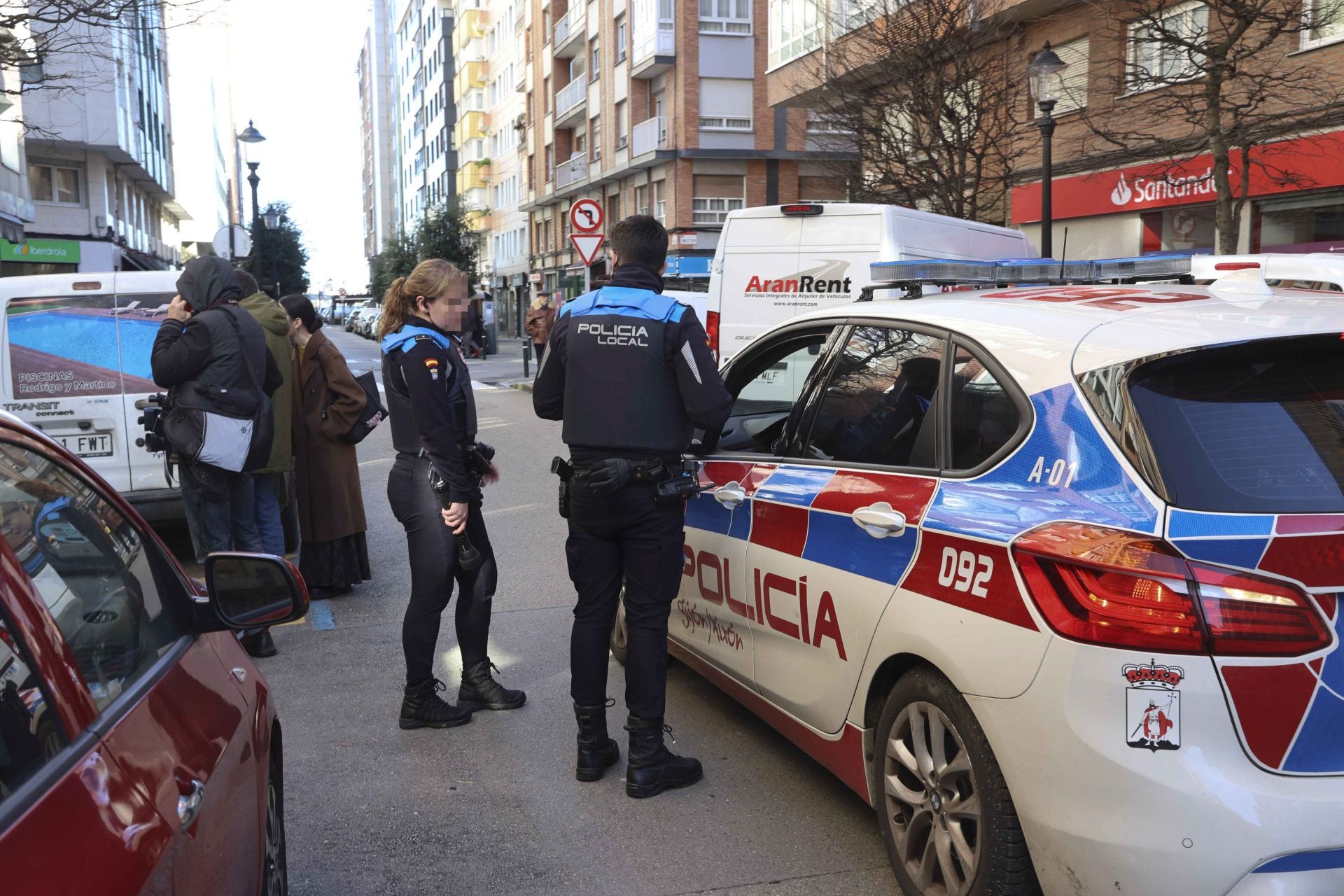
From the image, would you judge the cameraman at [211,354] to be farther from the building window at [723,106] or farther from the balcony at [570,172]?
the balcony at [570,172]

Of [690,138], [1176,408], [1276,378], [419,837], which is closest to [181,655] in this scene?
[419,837]

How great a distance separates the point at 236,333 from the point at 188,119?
2876 inches

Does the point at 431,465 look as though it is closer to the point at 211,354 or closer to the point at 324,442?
the point at 211,354

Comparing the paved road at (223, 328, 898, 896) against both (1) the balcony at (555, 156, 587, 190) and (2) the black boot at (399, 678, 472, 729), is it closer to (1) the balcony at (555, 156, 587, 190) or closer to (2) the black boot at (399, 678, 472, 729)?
(2) the black boot at (399, 678, 472, 729)

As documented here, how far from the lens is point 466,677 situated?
512 cm

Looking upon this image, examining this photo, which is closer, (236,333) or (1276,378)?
(1276,378)

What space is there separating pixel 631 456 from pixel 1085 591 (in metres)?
1.83

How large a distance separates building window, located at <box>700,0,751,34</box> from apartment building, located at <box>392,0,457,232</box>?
2621 centimetres

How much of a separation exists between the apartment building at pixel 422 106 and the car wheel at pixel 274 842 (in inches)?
2481

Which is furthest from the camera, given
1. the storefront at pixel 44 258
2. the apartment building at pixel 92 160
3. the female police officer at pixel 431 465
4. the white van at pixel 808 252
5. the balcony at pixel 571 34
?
the balcony at pixel 571 34

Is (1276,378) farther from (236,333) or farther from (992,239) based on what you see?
(992,239)

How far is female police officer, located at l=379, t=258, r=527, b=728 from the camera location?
15.4ft

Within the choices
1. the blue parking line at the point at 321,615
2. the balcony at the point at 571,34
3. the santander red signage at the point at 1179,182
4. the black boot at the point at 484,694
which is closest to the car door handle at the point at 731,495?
the black boot at the point at 484,694

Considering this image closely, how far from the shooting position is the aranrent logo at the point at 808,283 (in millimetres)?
10812
